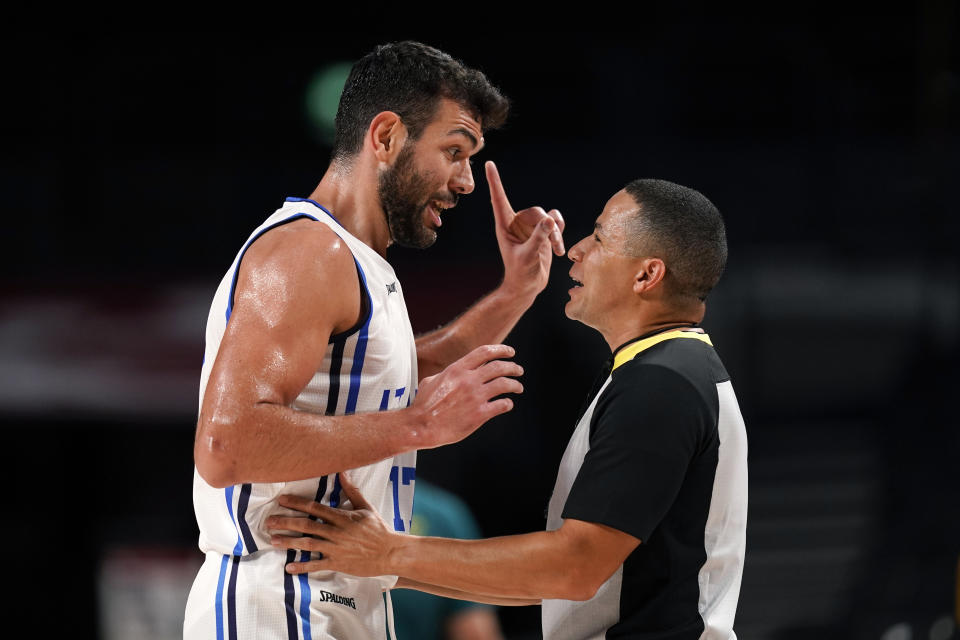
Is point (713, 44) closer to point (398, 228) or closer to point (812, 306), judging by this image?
point (812, 306)

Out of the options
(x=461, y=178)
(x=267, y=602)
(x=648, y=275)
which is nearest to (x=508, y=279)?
(x=461, y=178)

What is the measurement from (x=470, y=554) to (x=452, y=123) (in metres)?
0.99

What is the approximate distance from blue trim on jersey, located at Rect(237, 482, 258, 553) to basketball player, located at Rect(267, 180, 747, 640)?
62 mm

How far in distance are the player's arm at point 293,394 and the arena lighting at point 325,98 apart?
15.3 feet

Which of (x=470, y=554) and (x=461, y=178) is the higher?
(x=461, y=178)

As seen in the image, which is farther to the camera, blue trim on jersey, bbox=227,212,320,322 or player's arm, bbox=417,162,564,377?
player's arm, bbox=417,162,564,377

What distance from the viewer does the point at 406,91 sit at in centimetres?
241

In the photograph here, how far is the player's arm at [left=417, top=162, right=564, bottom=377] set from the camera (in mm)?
2887

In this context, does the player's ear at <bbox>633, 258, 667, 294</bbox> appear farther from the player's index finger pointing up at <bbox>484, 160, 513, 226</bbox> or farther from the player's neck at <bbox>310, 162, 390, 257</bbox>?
the player's index finger pointing up at <bbox>484, 160, 513, 226</bbox>

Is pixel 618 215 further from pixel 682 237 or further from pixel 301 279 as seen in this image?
pixel 301 279

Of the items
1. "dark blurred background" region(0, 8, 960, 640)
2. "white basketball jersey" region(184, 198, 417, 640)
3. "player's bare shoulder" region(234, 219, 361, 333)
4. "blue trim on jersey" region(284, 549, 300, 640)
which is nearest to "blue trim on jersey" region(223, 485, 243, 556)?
"white basketball jersey" region(184, 198, 417, 640)

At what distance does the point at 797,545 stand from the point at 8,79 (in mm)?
5827

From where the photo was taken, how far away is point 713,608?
6.95ft

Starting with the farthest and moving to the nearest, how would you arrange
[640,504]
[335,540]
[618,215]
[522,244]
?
[522,244] < [618,215] < [335,540] < [640,504]
